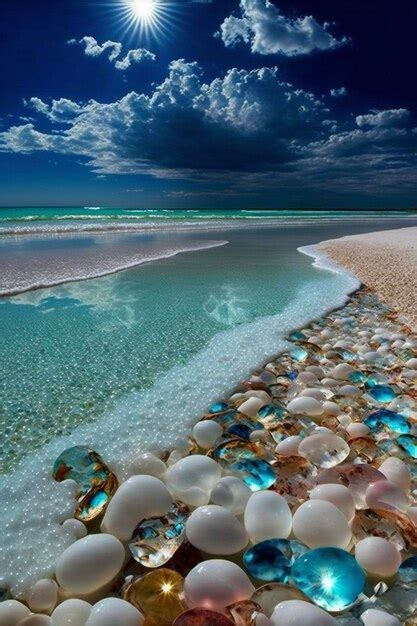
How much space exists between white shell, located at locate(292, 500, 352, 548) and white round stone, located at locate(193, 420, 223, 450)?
20.4 inches

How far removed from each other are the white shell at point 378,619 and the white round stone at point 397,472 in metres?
0.47

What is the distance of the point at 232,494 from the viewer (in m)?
1.28

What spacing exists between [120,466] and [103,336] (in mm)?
1410

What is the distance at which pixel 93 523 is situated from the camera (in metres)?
1.23

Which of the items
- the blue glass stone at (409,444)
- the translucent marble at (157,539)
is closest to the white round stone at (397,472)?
the blue glass stone at (409,444)

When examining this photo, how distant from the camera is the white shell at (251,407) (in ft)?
6.01

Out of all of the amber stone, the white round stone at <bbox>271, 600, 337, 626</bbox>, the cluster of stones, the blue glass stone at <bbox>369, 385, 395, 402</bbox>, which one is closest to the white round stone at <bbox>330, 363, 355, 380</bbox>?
the blue glass stone at <bbox>369, 385, 395, 402</bbox>

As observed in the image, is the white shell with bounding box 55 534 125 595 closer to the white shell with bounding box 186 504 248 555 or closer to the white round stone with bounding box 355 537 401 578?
the white shell with bounding box 186 504 248 555

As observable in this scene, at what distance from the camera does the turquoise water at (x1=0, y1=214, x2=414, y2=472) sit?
6.06 ft

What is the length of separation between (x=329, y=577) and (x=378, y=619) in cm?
12

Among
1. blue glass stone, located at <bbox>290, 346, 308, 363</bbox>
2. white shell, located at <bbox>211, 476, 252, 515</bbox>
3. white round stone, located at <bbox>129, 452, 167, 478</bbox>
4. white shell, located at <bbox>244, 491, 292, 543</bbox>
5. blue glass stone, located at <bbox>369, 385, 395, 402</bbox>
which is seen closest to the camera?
white shell, located at <bbox>244, 491, 292, 543</bbox>

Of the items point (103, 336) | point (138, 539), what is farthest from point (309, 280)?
point (138, 539)

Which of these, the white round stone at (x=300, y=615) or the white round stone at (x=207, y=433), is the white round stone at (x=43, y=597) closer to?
the white round stone at (x=300, y=615)

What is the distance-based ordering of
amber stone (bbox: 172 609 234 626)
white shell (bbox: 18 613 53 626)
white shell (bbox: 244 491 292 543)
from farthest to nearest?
white shell (bbox: 244 491 292 543)
white shell (bbox: 18 613 53 626)
amber stone (bbox: 172 609 234 626)
